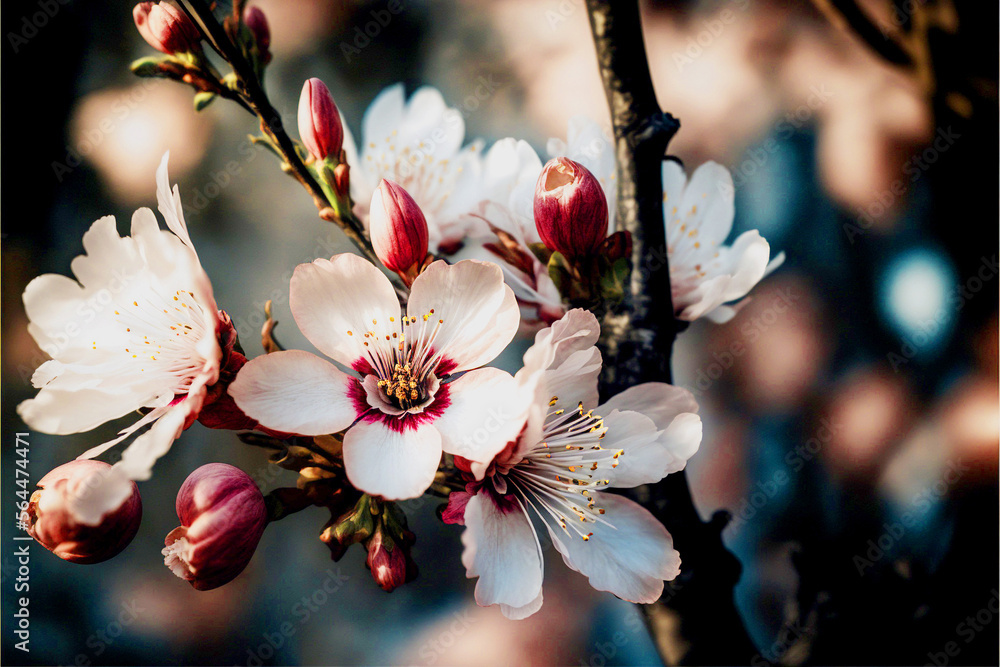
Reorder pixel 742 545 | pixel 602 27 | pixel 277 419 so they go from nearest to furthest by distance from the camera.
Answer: pixel 277 419 → pixel 602 27 → pixel 742 545

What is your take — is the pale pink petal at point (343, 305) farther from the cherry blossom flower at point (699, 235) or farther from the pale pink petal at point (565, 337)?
the cherry blossom flower at point (699, 235)

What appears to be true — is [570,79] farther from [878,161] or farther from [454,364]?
[454,364]

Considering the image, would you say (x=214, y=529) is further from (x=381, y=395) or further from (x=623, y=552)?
(x=623, y=552)

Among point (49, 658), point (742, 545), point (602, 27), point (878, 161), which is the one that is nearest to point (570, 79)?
point (602, 27)

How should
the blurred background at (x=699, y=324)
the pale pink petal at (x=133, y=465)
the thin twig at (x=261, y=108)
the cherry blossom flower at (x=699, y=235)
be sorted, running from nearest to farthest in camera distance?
the pale pink petal at (x=133, y=465)
the thin twig at (x=261, y=108)
the cherry blossom flower at (x=699, y=235)
the blurred background at (x=699, y=324)

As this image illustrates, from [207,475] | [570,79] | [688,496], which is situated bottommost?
[688,496]

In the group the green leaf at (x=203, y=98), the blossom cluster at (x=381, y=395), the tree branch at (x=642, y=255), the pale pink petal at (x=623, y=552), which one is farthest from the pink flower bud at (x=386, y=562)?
the green leaf at (x=203, y=98)
